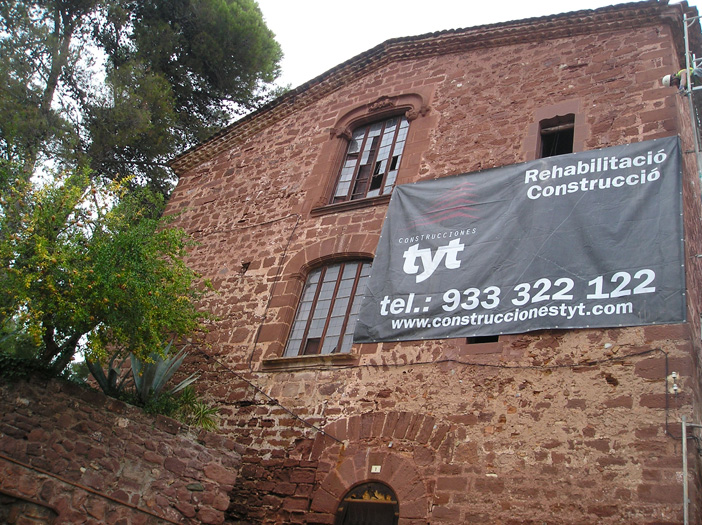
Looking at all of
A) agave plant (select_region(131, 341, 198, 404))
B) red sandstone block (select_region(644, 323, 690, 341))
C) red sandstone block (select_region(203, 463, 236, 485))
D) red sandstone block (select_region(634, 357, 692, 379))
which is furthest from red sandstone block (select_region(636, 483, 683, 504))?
agave plant (select_region(131, 341, 198, 404))

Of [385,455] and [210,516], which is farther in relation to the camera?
[210,516]

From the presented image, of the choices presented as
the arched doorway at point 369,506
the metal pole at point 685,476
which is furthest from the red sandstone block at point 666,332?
the arched doorway at point 369,506

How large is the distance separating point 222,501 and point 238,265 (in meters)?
4.50

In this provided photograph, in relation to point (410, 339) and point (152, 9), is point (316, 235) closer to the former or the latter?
point (410, 339)

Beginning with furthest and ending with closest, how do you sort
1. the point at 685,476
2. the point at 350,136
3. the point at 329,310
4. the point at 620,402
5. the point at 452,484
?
the point at 350,136
the point at 329,310
the point at 452,484
the point at 620,402
the point at 685,476

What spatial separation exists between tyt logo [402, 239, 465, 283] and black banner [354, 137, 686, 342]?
0.05 feet

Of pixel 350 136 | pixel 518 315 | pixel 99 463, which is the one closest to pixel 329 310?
pixel 518 315

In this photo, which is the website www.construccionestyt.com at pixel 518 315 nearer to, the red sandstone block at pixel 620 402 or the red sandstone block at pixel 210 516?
the red sandstone block at pixel 620 402

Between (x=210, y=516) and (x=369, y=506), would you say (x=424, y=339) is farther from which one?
(x=210, y=516)

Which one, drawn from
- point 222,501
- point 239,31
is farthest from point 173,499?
point 239,31

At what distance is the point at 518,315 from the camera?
7.79 meters

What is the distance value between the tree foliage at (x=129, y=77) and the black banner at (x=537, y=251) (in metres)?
6.60

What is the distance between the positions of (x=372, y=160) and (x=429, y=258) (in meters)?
3.24

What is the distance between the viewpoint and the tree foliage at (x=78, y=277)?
7.23 metres
